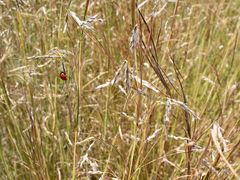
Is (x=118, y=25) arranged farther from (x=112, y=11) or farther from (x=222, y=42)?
(x=222, y=42)

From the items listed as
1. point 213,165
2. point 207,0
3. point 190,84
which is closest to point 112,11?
point 190,84

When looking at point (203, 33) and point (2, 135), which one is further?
point (203, 33)

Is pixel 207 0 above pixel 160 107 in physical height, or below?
above

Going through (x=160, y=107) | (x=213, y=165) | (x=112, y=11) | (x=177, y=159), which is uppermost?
(x=112, y=11)

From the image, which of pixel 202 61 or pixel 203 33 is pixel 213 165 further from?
pixel 203 33

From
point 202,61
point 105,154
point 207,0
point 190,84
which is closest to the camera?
point 105,154

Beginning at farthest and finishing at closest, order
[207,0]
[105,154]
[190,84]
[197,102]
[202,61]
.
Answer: [207,0]
[202,61]
[190,84]
[197,102]
[105,154]
